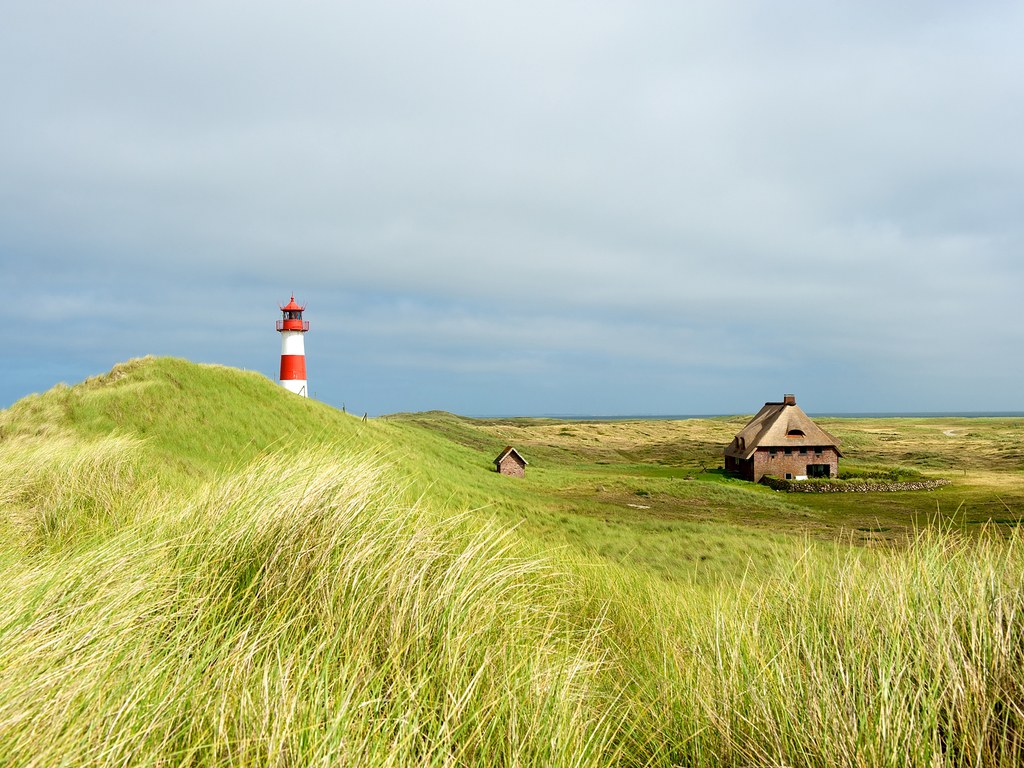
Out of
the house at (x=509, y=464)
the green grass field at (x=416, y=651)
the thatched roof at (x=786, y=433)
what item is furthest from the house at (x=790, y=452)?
the green grass field at (x=416, y=651)

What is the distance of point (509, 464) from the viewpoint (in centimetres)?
4253

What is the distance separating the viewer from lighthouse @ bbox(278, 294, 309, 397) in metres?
38.0

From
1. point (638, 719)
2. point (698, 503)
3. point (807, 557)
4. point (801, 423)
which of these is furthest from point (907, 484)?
point (638, 719)

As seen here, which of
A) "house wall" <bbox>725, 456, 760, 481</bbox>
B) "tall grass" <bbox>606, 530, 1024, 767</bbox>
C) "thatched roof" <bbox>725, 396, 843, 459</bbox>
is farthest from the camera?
"house wall" <bbox>725, 456, 760, 481</bbox>

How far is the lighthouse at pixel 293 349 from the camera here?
38.0 m

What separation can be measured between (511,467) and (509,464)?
→ 239 mm

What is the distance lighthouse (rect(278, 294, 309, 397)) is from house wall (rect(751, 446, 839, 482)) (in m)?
36.2

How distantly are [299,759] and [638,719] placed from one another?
2414mm

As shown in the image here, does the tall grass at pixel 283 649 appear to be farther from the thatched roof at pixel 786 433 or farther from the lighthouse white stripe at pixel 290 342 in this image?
the thatched roof at pixel 786 433

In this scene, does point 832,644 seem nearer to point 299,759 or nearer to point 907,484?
point 299,759

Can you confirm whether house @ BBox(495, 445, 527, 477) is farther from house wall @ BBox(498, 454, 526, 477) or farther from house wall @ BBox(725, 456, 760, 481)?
house wall @ BBox(725, 456, 760, 481)

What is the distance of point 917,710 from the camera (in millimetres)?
3787

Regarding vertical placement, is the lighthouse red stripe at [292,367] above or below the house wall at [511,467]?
above

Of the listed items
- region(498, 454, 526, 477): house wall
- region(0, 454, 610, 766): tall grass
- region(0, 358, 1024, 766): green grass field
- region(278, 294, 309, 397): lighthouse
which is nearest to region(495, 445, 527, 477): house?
region(498, 454, 526, 477): house wall
